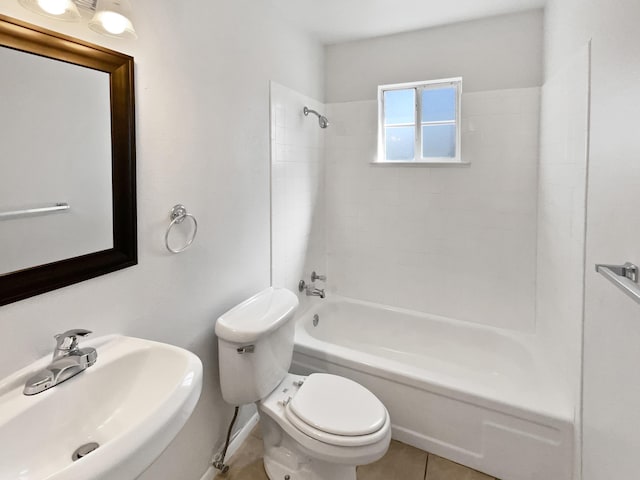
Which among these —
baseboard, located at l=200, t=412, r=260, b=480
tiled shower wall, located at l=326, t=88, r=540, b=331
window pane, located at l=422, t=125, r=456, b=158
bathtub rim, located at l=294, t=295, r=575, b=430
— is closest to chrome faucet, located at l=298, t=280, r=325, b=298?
bathtub rim, located at l=294, t=295, r=575, b=430

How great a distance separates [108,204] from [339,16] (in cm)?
186

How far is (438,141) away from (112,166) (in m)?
2.12

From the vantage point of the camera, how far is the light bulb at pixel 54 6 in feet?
3.05

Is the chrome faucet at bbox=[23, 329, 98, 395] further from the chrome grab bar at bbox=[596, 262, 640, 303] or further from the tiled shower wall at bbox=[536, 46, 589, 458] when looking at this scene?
the tiled shower wall at bbox=[536, 46, 589, 458]

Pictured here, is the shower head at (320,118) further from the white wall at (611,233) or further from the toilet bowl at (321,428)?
the toilet bowl at (321,428)

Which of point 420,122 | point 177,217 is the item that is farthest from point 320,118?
point 177,217

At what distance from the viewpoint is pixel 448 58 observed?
7.84ft

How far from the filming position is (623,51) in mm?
1061

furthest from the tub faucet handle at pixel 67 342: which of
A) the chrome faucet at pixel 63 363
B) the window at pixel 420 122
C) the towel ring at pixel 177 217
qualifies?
the window at pixel 420 122

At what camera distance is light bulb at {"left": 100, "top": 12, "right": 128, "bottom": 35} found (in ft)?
3.44

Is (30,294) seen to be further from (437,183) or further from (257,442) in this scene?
(437,183)

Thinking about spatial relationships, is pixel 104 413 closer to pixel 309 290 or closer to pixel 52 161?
pixel 52 161

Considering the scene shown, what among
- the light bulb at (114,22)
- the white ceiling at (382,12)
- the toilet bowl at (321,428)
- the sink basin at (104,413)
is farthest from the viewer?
the white ceiling at (382,12)

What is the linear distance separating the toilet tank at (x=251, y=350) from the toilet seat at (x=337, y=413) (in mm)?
166
